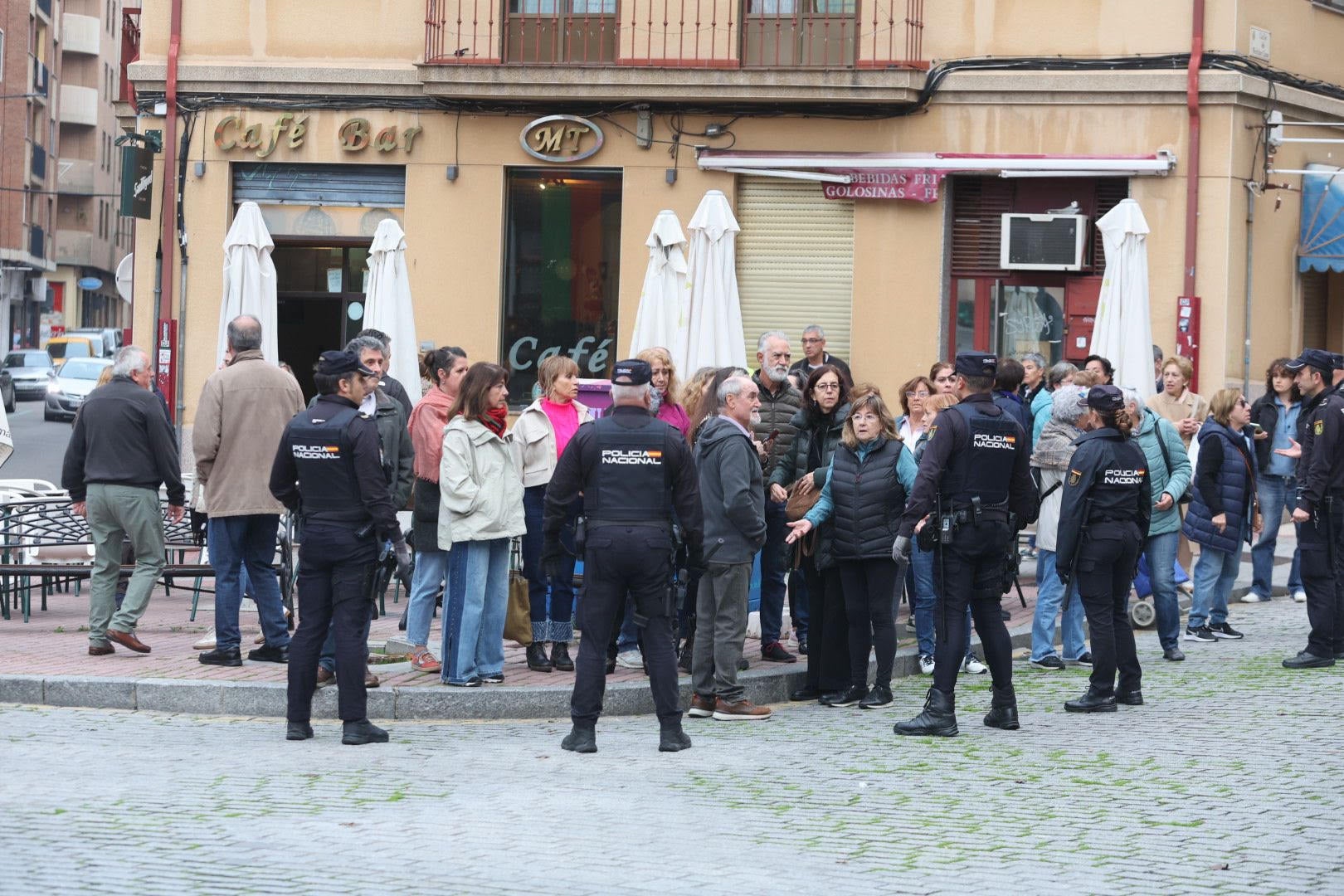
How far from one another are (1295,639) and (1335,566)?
1417mm

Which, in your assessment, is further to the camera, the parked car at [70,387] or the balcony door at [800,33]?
the parked car at [70,387]

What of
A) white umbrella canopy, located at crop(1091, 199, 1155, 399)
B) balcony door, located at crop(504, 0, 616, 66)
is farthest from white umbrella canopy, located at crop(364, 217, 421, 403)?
white umbrella canopy, located at crop(1091, 199, 1155, 399)

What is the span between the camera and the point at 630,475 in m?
8.79

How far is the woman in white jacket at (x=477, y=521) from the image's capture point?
9727mm

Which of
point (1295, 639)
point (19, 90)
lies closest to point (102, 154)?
point (19, 90)

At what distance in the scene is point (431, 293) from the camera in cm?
2061

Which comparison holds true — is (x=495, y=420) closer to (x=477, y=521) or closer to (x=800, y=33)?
(x=477, y=521)

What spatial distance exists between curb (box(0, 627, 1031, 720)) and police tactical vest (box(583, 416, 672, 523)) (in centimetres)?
134

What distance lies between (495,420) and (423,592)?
118 cm

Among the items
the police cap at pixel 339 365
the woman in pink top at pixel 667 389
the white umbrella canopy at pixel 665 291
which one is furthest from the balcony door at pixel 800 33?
the police cap at pixel 339 365

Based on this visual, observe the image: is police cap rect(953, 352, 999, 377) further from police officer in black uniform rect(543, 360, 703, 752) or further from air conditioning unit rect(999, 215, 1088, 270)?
air conditioning unit rect(999, 215, 1088, 270)

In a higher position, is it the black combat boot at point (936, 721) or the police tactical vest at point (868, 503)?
the police tactical vest at point (868, 503)

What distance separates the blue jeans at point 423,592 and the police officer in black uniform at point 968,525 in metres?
2.68

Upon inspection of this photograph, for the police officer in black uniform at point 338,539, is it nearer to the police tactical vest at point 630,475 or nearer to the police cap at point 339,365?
the police cap at point 339,365
